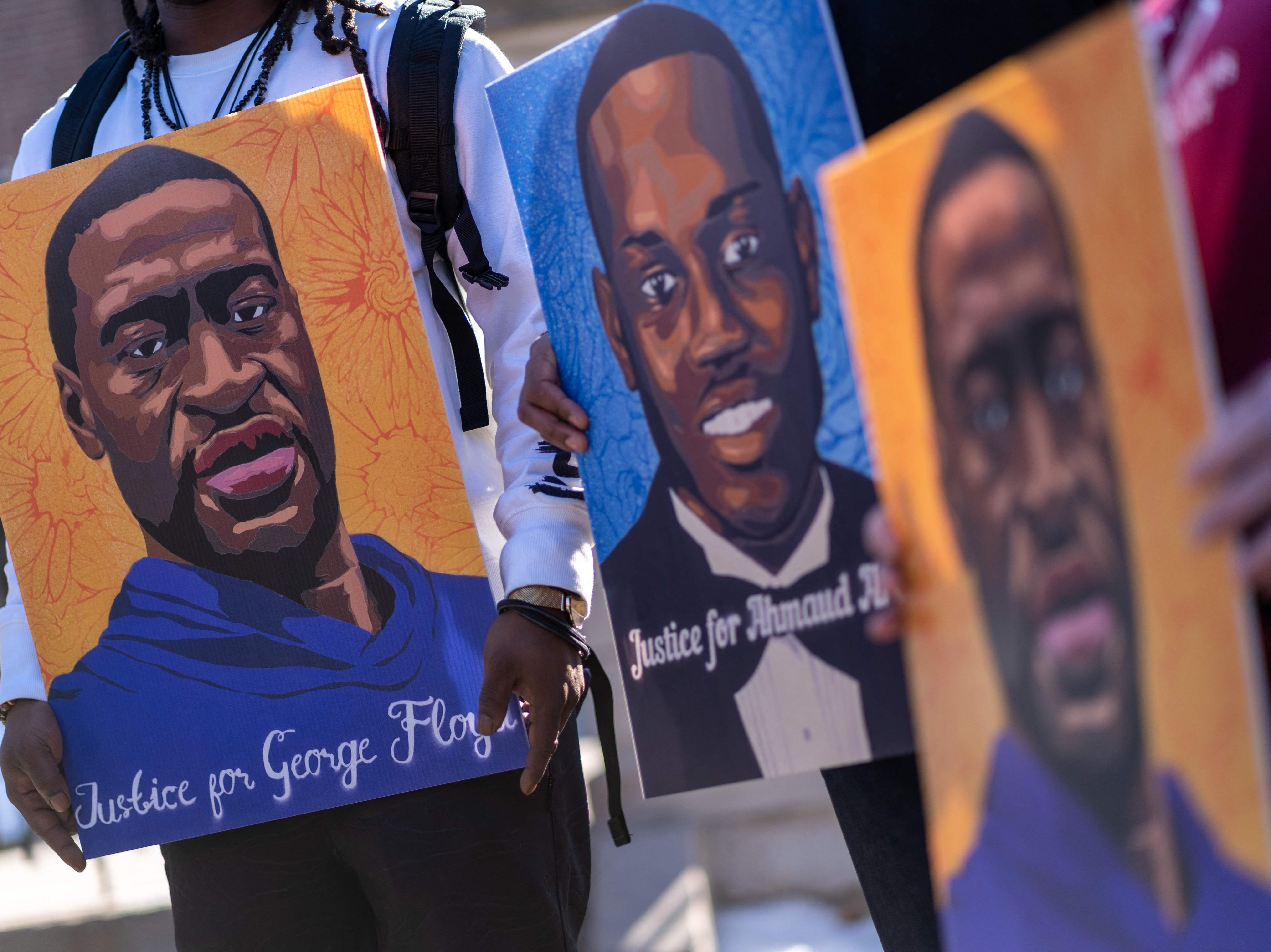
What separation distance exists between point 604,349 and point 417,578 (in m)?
0.40

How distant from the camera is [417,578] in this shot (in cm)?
136

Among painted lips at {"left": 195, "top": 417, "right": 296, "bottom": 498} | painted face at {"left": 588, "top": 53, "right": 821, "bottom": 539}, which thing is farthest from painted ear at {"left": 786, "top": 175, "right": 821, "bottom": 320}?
painted lips at {"left": 195, "top": 417, "right": 296, "bottom": 498}

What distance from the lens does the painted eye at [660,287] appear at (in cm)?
100

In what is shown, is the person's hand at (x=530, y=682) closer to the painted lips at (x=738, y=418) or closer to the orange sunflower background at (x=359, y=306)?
the orange sunflower background at (x=359, y=306)

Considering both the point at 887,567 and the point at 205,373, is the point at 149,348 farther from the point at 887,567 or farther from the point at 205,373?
the point at 887,567

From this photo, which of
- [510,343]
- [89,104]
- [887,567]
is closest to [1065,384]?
[887,567]

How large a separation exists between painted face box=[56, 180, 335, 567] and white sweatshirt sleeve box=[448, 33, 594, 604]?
215mm

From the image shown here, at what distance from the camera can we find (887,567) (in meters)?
0.77

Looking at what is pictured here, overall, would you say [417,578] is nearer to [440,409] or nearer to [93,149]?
[440,409]

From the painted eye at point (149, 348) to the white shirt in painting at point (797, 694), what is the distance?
2.41ft

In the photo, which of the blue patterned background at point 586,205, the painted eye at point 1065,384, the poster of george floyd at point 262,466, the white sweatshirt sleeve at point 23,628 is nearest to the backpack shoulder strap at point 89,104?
the white sweatshirt sleeve at point 23,628

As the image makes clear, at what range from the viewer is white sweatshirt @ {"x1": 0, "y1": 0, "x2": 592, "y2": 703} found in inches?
53.0

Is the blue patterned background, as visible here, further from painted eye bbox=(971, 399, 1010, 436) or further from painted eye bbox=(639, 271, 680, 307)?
painted eye bbox=(971, 399, 1010, 436)

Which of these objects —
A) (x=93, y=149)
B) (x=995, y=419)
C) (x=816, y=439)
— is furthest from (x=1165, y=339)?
(x=93, y=149)
